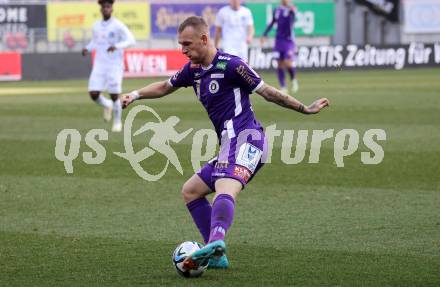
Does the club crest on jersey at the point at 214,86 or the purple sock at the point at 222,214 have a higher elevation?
the club crest on jersey at the point at 214,86

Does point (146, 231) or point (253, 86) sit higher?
point (253, 86)

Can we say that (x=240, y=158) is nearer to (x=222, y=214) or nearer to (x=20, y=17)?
(x=222, y=214)

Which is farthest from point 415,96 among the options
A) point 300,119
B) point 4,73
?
point 4,73

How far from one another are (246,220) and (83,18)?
36259mm

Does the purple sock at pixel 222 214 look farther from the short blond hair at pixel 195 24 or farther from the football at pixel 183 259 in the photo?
the short blond hair at pixel 195 24

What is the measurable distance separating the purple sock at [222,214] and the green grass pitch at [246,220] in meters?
0.38

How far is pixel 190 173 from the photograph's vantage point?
12945 millimetres

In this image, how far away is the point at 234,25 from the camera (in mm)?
23609

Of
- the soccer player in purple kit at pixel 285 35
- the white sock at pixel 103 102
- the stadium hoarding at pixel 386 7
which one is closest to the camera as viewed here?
the white sock at pixel 103 102

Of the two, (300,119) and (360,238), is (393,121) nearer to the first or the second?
(300,119)

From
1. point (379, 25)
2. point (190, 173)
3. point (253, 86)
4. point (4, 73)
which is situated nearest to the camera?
point (253, 86)

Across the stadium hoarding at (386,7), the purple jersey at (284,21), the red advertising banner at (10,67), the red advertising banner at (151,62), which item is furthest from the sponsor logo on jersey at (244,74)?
the stadium hoarding at (386,7)

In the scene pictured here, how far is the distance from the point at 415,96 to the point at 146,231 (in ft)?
58.0

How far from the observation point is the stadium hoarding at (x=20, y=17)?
43.3 m
